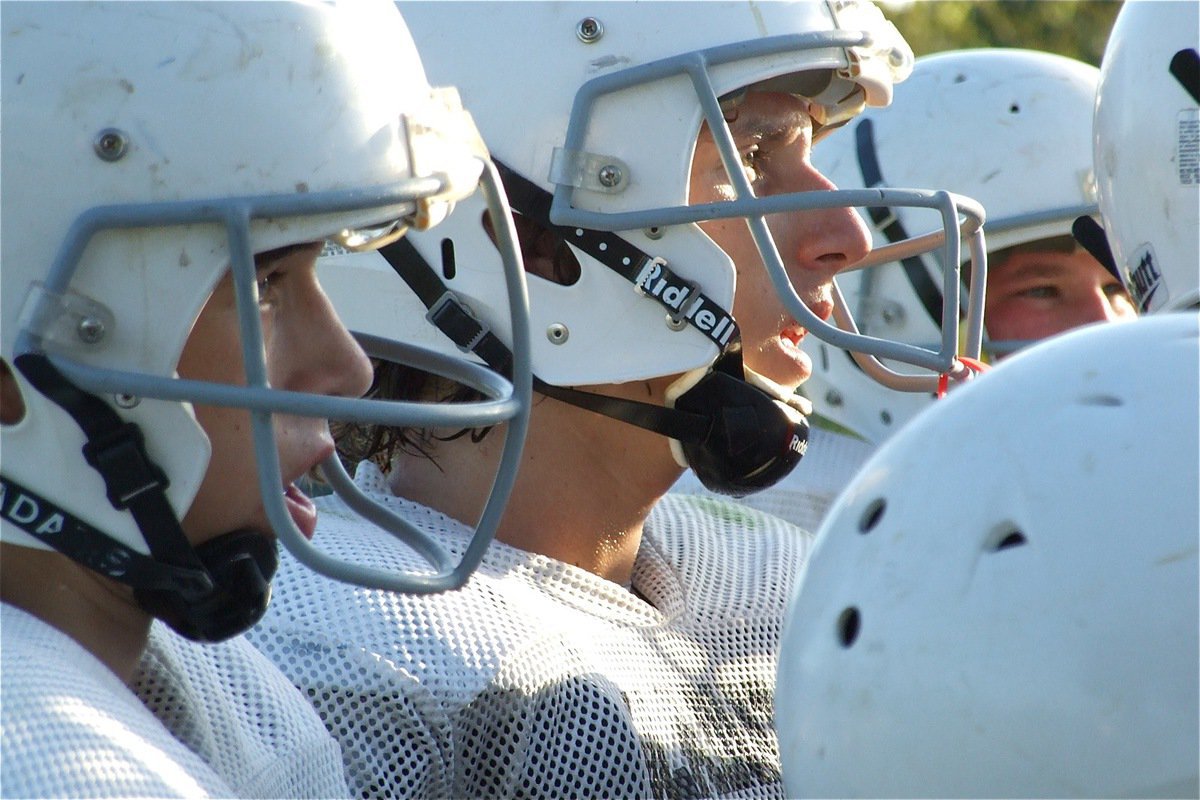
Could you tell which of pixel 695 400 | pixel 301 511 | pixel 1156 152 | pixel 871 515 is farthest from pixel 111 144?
pixel 1156 152

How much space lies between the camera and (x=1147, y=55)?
2.76 metres

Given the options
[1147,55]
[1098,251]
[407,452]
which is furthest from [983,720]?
[1098,251]

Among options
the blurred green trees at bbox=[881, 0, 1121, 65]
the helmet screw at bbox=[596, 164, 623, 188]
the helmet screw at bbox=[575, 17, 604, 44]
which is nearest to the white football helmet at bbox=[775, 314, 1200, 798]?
the helmet screw at bbox=[596, 164, 623, 188]

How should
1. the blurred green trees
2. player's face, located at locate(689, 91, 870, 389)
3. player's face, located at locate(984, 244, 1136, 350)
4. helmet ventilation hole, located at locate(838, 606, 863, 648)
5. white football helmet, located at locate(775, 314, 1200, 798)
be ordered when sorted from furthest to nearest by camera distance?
the blurred green trees
player's face, located at locate(984, 244, 1136, 350)
player's face, located at locate(689, 91, 870, 389)
helmet ventilation hole, located at locate(838, 606, 863, 648)
white football helmet, located at locate(775, 314, 1200, 798)

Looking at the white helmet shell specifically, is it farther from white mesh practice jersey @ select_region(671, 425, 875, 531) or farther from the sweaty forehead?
white mesh practice jersey @ select_region(671, 425, 875, 531)

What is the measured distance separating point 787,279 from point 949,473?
1.08m

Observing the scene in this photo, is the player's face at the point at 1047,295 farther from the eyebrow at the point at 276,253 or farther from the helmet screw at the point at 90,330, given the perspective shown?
the helmet screw at the point at 90,330

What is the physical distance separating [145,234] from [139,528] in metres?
0.30

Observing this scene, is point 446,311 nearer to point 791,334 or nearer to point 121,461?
point 791,334

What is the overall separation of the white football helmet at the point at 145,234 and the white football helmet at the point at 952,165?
88.6 inches

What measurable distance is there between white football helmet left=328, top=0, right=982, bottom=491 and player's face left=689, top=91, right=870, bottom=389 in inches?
3.3

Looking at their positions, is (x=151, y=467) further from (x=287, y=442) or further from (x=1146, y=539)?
(x=1146, y=539)

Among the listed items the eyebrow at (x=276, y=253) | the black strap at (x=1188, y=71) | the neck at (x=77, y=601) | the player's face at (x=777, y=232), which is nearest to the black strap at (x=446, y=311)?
the player's face at (x=777, y=232)

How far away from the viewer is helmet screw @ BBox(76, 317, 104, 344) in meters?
1.70
